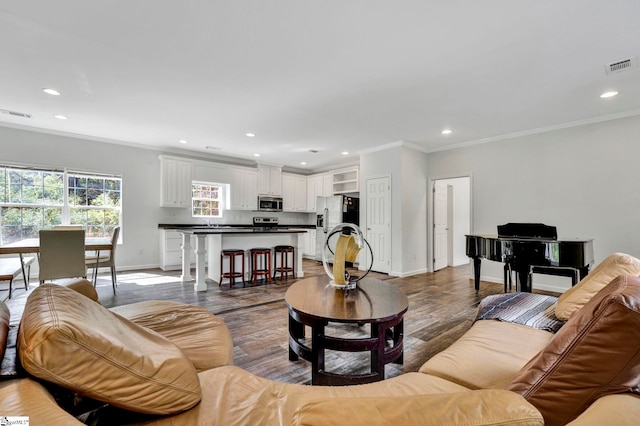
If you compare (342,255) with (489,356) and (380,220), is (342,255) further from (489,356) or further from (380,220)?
(380,220)

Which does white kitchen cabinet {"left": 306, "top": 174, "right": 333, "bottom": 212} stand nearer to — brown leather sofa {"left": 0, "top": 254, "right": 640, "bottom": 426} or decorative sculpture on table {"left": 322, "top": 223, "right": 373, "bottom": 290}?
decorative sculpture on table {"left": 322, "top": 223, "right": 373, "bottom": 290}

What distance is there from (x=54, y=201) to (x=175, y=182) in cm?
197

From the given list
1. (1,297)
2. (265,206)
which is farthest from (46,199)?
(265,206)

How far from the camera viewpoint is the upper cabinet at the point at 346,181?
6945 millimetres

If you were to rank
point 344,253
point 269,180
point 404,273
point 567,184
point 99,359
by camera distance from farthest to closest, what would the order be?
point 269,180 < point 404,273 < point 567,184 < point 344,253 < point 99,359

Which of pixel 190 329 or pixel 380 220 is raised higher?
pixel 380 220

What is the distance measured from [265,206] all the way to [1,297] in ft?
15.8

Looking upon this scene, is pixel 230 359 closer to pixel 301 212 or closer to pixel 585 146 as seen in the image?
pixel 585 146

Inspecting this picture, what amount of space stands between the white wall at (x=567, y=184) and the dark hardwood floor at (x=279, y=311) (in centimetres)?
134

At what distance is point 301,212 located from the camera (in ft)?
28.0

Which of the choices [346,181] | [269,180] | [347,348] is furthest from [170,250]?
[347,348]

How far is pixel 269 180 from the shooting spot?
24.4ft

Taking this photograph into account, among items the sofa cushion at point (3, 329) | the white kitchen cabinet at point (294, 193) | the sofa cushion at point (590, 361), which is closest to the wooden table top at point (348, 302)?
the sofa cushion at point (590, 361)

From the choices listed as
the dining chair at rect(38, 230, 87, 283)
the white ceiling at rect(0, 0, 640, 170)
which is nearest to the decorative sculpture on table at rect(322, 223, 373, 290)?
the white ceiling at rect(0, 0, 640, 170)
